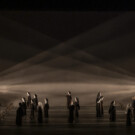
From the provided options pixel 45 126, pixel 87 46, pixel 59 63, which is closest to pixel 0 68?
pixel 59 63

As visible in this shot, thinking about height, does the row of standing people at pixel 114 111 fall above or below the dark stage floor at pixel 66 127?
above

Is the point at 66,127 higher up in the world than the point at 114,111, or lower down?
lower down

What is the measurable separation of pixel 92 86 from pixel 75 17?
13.7 feet

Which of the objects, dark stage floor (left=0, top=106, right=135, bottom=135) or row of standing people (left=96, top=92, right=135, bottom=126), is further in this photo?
row of standing people (left=96, top=92, right=135, bottom=126)

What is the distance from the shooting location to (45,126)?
37.4 feet

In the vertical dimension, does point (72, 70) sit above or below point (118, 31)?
below

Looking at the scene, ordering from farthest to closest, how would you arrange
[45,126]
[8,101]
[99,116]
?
[8,101], [99,116], [45,126]

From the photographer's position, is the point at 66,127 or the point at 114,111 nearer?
the point at 66,127

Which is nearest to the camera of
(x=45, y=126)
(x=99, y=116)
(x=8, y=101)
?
(x=45, y=126)

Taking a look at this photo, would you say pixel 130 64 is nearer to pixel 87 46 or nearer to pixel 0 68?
pixel 87 46

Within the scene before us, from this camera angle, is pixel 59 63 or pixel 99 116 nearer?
pixel 99 116

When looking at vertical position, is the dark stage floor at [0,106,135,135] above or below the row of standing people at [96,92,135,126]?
below

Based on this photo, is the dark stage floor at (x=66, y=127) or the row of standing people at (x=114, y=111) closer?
the dark stage floor at (x=66, y=127)

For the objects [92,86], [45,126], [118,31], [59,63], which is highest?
[118,31]
